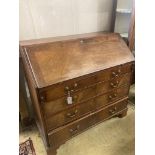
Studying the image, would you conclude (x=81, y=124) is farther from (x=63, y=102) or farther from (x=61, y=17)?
(x=61, y=17)

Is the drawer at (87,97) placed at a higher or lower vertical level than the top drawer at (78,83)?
lower

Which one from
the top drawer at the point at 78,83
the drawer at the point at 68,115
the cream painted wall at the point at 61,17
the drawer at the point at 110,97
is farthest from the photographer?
the drawer at the point at 110,97

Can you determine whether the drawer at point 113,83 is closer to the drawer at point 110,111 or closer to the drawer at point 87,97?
the drawer at point 87,97

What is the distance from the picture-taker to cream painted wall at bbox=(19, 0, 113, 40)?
145 cm

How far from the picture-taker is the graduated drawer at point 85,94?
1.26 meters

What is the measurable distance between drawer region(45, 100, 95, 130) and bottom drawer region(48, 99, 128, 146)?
46 mm

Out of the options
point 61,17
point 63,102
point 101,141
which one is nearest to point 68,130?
point 63,102

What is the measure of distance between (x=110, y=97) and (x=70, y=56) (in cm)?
60

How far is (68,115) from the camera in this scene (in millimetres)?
1401


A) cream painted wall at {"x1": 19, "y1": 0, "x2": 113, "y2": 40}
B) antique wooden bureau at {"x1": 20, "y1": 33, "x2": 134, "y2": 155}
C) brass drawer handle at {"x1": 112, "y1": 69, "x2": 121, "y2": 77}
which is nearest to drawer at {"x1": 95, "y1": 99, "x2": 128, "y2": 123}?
antique wooden bureau at {"x1": 20, "y1": 33, "x2": 134, "y2": 155}

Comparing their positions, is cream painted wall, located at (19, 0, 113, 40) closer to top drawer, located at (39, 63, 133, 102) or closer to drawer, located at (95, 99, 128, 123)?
top drawer, located at (39, 63, 133, 102)

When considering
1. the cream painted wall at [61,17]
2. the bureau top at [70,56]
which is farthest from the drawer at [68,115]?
the cream painted wall at [61,17]
